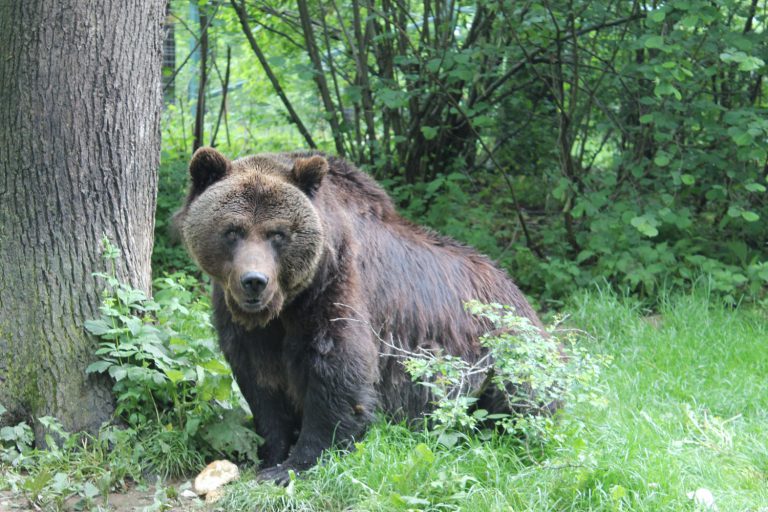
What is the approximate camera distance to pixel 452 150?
33.0 ft

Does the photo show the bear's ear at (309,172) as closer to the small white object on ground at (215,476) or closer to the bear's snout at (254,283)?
the bear's snout at (254,283)

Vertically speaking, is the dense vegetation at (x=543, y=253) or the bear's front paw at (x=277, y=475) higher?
the dense vegetation at (x=543, y=253)

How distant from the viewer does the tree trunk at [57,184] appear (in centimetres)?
490

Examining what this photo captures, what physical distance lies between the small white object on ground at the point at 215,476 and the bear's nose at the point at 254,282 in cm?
106

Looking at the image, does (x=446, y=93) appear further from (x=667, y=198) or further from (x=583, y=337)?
(x=583, y=337)

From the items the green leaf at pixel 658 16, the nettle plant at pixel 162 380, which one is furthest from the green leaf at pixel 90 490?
the green leaf at pixel 658 16

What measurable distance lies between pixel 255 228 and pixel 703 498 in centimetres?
257

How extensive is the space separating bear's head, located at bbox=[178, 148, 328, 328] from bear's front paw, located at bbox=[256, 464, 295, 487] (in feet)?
2.68

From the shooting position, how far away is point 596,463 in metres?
4.29

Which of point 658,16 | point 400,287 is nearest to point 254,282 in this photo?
point 400,287

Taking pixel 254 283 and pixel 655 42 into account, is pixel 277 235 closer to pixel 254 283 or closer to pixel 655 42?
pixel 254 283

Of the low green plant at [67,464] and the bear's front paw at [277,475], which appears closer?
the low green plant at [67,464]

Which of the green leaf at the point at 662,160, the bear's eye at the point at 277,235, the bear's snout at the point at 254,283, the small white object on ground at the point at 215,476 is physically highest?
the green leaf at the point at 662,160

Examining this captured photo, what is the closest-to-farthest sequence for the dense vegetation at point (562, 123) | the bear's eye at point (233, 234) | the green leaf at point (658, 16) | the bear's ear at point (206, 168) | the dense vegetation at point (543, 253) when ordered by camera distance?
the dense vegetation at point (543, 253) → the bear's eye at point (233, 234) → the bear's ear at point (206, 168) → the green leaf at point (658, 16) → the dense vegetation at point (562, 123)
